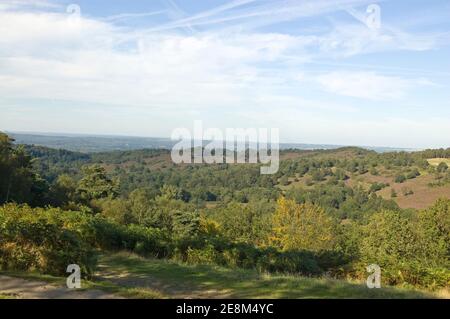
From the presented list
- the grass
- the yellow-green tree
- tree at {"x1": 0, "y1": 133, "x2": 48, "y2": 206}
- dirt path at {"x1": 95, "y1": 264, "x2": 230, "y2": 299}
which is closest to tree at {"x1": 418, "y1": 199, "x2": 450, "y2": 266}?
the yellow-green tree

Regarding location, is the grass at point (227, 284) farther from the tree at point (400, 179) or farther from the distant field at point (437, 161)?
the distant field at point (437, 161)

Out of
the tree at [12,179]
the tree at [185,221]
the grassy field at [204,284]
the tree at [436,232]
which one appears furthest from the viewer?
the tree at [185,221]

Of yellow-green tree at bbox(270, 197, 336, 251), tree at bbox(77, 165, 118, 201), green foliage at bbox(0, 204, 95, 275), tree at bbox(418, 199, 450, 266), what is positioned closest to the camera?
green foliage at bbox(0, 204, 95, 275)

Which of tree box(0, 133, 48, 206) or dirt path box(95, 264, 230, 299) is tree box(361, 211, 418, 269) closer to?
tree box(0, 133, 48, 206)

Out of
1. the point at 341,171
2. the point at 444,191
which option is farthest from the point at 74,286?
the point at 341,171

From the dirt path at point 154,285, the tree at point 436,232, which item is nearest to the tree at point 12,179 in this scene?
the dirt path at point 154,285

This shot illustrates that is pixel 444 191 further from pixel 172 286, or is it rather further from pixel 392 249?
pixel 172 286
